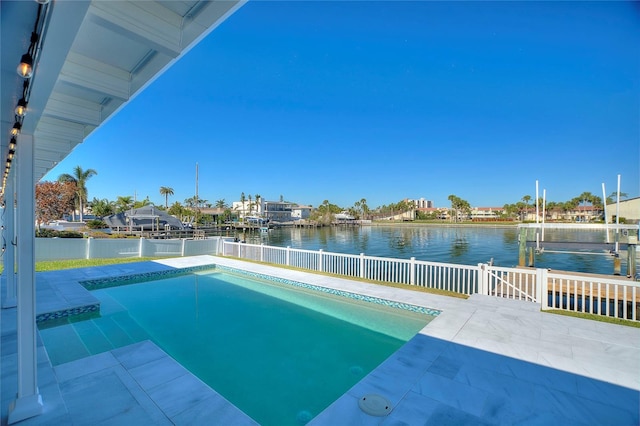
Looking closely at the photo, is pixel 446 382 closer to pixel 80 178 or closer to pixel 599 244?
pixel 599 244

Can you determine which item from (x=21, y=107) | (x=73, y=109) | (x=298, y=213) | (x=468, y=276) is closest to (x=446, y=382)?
(x=468, y=276)

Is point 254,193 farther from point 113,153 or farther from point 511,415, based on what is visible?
point 511,415

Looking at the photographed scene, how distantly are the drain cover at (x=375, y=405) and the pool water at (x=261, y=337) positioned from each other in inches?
29.1

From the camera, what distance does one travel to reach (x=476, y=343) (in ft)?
13.1

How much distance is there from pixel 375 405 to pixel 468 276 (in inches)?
178

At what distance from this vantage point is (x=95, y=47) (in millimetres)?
2438

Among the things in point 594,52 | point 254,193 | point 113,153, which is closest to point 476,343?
point 594,52

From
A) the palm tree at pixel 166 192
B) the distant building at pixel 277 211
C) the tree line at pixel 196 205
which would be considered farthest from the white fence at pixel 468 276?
the distant building at pixel 277 211

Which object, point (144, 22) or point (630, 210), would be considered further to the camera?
point (630, 210)

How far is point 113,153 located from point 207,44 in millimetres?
29344

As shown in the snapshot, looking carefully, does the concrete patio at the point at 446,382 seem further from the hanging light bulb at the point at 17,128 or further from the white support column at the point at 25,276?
the hanging light bulb at the point at 17,128

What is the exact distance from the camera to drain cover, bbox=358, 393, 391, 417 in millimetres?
2578

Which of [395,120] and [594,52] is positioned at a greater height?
[395,120]

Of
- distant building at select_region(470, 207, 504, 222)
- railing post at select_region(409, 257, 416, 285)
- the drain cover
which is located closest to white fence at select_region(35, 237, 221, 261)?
railing post at select_region(409, 257, 416, 285)
